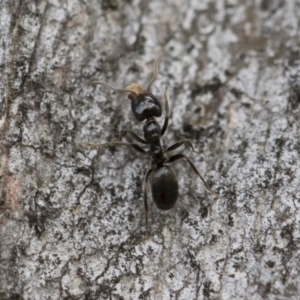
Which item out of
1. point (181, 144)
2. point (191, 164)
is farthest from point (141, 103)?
point (191, 164)

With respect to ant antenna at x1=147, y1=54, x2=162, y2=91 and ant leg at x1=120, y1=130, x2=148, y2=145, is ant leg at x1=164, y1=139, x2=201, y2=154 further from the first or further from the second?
ant antenna at x1=147, y1=54, x2=162, y2=91

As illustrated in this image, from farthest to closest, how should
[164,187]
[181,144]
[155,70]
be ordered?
[155,70], [181,144], [164,187]

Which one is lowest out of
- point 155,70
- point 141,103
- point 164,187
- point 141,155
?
point 164,187

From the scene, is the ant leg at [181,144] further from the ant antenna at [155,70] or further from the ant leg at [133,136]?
the ant antenna at [155,70]

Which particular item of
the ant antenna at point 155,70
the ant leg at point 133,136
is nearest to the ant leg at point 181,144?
the ant leg at point 133,136

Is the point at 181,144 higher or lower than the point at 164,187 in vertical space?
higher

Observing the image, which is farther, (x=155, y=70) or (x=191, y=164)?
(x=155, y=70)

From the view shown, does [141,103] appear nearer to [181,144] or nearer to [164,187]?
[181,144]

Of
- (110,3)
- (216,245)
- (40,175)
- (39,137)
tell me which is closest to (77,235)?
(40,175)

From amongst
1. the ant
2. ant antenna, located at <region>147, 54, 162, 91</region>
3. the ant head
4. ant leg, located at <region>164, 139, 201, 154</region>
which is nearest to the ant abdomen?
the ant
